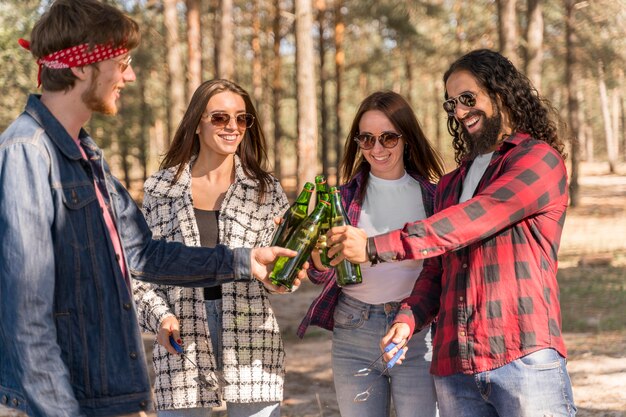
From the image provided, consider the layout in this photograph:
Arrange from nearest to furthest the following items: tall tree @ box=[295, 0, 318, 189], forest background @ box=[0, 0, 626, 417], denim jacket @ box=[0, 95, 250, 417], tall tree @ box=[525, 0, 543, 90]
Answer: denim jacket @ box=[0, 95, 250, 417] < forest background @ box=[0, 0, 626, 417] < tall tree @ box=[295, 0, 318, 189] < tall tree @ box=[525, 0, 543, 90]

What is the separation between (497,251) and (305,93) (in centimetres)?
1075

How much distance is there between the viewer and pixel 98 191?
97.2 inches

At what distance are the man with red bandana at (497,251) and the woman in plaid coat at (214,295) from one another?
687 mm

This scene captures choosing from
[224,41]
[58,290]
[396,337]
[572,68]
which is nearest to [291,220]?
[396,337]

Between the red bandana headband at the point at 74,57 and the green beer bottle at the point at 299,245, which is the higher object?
the red bandana headband at the point at 74,57

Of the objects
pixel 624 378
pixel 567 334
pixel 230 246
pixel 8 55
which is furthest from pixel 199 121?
pixel 8 55

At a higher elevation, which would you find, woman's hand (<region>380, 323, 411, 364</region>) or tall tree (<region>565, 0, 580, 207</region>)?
tall tree (<region>565, 0, 580, 207</region>)

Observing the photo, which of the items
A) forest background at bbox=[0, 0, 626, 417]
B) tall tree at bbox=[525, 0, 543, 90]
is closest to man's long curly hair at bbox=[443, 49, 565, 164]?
forest background at bbox=[0, 0, 626, 417]

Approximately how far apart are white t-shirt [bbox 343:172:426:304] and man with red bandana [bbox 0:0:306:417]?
1334mm

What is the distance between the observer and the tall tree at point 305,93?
43.0 feet

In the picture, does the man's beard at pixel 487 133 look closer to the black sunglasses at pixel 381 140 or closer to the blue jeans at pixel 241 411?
the black sunglasses at pixel 381 140

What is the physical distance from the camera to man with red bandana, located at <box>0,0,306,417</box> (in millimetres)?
2104

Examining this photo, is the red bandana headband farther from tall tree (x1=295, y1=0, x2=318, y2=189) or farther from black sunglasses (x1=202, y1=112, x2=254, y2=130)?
tall tree (x1=295, y1=0, x2=318, y2=189)

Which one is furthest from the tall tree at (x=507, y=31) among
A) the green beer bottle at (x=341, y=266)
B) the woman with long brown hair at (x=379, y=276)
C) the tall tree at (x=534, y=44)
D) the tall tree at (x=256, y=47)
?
the tall tree at (x=256, y=47)
